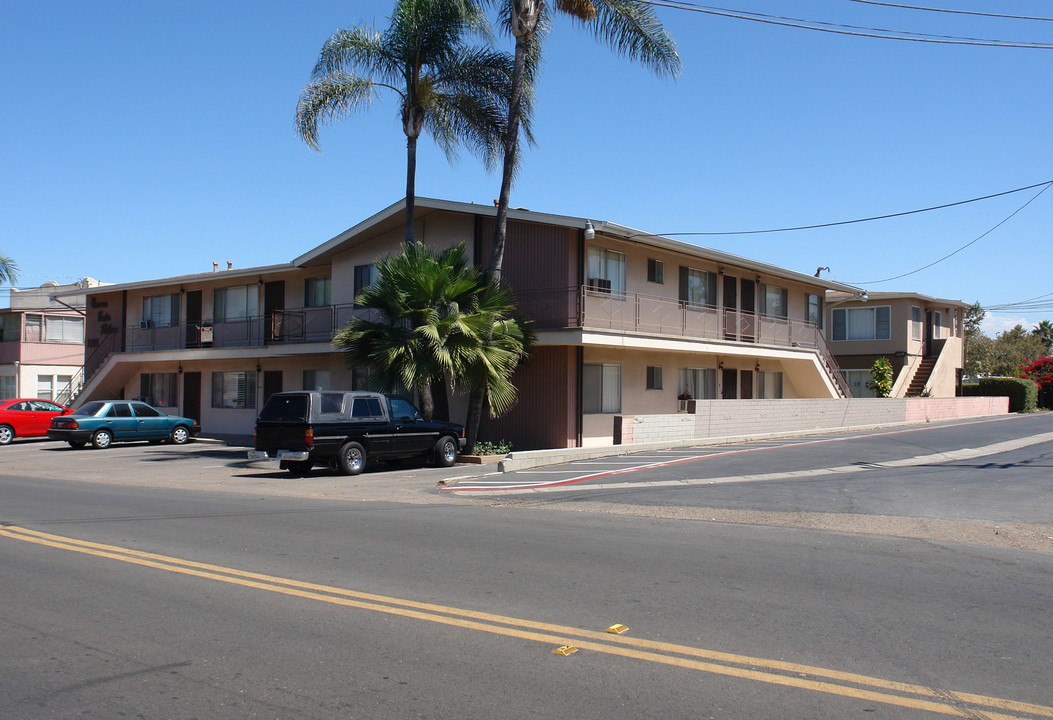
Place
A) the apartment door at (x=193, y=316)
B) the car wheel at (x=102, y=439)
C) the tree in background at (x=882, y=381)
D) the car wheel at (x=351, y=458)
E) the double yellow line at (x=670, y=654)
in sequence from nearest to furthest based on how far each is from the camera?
the double yellow line at (x=670, y=654), the car wheel at (x=351, y=458), the car wheel at (x=102, y=439), the apartment door at (x=193, y=316), the tree in background at (x=882, y=381)

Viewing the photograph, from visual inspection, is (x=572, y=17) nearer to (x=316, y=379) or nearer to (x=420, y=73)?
(x=420, y=73)

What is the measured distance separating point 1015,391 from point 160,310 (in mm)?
43380

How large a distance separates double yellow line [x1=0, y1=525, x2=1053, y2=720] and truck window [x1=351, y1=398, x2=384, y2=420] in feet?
32.8

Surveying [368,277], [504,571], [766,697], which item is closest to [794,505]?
[504,571]

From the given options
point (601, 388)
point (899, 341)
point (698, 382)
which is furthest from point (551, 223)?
point (899, 341)

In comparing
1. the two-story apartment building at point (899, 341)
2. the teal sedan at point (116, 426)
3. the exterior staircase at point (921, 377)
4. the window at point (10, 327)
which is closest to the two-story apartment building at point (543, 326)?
the teal sedan at point (116, 426)

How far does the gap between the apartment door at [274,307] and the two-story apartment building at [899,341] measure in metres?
25.1

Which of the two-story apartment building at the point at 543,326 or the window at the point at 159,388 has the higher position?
the two-story apartment building at the point at 543,326

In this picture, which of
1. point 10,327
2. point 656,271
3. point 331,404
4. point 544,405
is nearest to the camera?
point 331,404

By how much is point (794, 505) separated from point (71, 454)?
20750 millimetres

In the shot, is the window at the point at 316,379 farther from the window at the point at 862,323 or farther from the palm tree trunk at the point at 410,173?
the window at the point at 862,323

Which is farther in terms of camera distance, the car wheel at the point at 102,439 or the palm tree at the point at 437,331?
the car wheel at the point at 102,439

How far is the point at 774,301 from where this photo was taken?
31.1 meters

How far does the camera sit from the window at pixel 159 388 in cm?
3275
